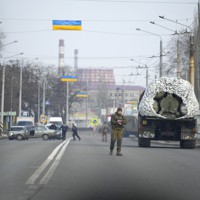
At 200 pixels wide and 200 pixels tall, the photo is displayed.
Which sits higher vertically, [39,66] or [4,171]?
[39,66]

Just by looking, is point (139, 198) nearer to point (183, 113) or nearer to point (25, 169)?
point (25, 169)

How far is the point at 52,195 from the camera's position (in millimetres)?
11641

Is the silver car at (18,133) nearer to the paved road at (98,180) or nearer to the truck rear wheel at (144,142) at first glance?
the truck rear wheel at (144,142)

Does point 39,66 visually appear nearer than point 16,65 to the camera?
No

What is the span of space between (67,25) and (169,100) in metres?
12.3

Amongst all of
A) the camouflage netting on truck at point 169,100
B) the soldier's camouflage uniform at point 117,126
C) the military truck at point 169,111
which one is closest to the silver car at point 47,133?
the military truck at point 169,111

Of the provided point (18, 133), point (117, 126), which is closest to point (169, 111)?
point (117, 126)

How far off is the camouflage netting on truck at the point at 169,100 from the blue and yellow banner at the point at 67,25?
10.8 meters

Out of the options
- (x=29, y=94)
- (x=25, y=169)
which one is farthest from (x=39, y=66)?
(x=25, y=169)

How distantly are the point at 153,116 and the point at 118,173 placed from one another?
55.5 ft

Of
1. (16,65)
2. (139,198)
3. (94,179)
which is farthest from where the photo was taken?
(16,65)

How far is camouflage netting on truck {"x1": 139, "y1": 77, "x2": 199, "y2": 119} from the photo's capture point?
32969mm

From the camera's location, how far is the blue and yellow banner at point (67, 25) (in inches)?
1682

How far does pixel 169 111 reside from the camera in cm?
3312
